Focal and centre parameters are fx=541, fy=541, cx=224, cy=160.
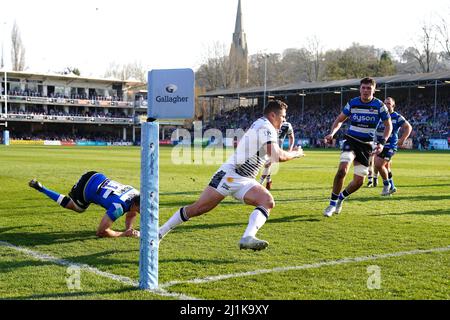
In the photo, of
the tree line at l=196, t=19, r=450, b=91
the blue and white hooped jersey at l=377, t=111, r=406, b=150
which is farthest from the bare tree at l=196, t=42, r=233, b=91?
the blue and white hooped jersey at l=377, t=111, r=406, b=150

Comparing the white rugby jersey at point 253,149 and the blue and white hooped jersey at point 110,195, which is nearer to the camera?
the white rugby jersey at point 253,149

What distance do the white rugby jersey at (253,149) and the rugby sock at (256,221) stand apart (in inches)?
18.6

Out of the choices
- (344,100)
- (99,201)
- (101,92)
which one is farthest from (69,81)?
(99,201)

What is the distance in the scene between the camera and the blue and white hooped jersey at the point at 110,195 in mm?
7141

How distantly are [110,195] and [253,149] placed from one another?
7.42 ft

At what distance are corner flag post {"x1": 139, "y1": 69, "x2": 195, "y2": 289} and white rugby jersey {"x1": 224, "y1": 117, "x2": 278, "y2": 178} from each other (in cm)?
163

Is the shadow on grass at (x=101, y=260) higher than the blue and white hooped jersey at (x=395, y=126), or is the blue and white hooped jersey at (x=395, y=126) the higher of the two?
the blue and white hooped jersey at (x=395, y=126)

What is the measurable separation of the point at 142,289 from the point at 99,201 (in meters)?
2.95

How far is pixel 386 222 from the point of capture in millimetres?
8398

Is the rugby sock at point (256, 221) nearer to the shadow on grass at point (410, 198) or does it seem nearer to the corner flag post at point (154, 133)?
the corner flag post at point (154, 133)

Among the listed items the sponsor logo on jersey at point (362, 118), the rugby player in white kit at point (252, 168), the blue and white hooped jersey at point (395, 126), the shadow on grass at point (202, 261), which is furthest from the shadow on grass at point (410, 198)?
the shadow on grass at point (202, 261)

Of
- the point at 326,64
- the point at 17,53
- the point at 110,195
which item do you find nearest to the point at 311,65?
the point at 326,64
